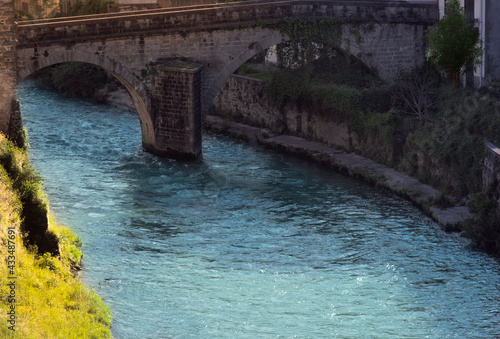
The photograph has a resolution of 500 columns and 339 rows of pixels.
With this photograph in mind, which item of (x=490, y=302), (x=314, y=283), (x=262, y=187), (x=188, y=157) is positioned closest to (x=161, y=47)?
(x=188, y=157)

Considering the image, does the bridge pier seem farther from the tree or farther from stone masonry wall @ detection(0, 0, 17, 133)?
the tree

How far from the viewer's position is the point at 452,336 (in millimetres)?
13219

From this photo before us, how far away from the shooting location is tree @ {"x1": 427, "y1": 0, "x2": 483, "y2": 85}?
22953 millimetres

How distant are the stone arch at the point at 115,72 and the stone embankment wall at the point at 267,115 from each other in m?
4.17

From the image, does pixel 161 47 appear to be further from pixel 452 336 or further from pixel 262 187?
pixel 452 336

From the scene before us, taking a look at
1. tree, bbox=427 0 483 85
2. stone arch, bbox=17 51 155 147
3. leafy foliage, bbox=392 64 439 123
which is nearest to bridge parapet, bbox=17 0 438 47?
stone arch, bbox=17 51 155 147

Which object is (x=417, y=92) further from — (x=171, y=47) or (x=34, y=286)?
(x=34, y=286)

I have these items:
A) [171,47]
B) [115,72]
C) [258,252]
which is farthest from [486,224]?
[115,72]

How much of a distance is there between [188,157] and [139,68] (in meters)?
2.80

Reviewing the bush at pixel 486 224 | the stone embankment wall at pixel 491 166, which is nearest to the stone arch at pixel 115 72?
the stone embankment wall at pixel 491 166

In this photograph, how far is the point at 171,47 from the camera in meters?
25.0

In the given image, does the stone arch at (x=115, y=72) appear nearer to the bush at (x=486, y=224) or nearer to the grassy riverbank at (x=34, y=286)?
the grassy riverbank at (x=34, y=286)

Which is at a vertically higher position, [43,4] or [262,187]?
[43,4]

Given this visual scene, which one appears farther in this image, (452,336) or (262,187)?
(262,187)
